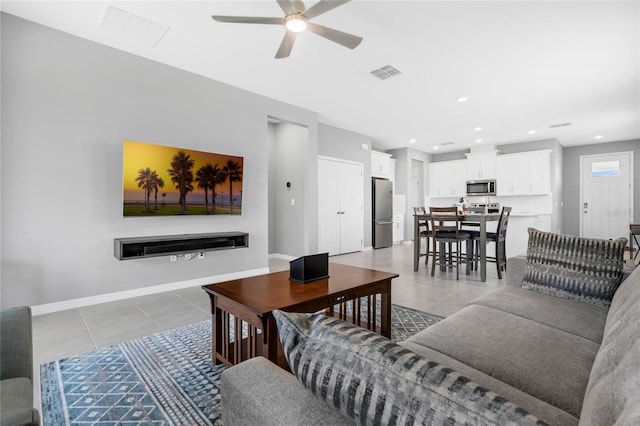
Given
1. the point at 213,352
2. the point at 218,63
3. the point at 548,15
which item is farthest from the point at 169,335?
the point at 548,15

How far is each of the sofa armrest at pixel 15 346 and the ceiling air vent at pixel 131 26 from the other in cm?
263

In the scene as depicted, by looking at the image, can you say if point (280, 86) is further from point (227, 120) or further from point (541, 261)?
point (541, 261)

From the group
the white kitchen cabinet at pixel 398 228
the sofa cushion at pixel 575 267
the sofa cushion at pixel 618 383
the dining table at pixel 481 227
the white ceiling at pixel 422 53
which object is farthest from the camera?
the white kitchen cabinet at pixel 398 228

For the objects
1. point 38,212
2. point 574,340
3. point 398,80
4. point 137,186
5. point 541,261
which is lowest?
point 574,340

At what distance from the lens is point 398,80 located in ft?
13.6

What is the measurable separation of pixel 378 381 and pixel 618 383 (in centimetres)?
43

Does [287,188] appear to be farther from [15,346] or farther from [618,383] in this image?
[618,383]

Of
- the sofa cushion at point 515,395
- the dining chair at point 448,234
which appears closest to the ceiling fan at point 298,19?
the sofa cushion at point 515,395

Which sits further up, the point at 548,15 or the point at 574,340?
the point at 548,15

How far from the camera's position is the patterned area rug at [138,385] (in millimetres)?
1542

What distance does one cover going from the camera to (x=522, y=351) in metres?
1.27

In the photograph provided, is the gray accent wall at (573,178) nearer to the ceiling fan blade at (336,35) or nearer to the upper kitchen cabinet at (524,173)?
the upper kitchen cabinet at (524,173)

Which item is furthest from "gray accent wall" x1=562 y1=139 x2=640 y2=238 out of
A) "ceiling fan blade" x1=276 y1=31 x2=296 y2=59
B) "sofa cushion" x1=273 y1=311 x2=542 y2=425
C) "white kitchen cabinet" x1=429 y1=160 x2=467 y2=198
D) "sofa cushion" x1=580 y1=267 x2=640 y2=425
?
"sofa cushion" x1=273 y1=311 x2=542 y2=425

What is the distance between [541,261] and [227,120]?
152 inches
